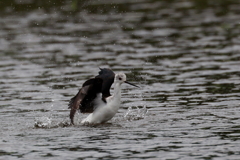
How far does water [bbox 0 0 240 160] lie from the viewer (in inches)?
476

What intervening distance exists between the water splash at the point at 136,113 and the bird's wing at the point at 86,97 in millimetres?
923

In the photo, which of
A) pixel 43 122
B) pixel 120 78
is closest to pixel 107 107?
pixel 120 78

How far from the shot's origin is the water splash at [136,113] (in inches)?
589

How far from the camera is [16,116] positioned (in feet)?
49.9

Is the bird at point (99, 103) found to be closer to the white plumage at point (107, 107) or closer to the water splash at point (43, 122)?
the white plumage at point (107, 107)

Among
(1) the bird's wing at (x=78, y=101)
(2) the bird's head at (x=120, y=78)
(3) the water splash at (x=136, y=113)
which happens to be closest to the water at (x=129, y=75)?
(3) the water splash at (x=136, y=113)

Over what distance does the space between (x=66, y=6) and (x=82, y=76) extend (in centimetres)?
1871

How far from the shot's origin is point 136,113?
1540 centimetres

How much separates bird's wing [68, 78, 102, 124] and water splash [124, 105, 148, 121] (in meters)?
0.92

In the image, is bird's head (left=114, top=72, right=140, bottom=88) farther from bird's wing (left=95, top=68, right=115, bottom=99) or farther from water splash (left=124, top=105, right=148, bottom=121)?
water splash (left=124, top=105, right=148, bottom=121)

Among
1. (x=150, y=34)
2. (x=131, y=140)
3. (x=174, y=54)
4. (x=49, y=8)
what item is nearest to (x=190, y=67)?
(x=174, y=54)

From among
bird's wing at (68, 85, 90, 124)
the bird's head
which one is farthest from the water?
the bird's head

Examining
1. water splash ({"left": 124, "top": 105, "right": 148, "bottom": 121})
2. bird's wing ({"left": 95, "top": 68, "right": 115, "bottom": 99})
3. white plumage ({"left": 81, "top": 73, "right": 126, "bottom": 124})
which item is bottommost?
water splash ({"left": 124, "top": 105, "right": 148, "bottom": 121})

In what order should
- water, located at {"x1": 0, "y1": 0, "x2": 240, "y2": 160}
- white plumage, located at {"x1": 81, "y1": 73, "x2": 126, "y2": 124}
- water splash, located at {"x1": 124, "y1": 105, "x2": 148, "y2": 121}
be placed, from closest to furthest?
water, located at {"x1": 0, "y1": 0, "x2": 240, "y2": 160} < white plumage, located at {"x1": 81, "y1": 73, "x2": 126, "y2": 124} < water splash, located at {"x1": 124, "y1": 105, "x2": 148, "y2": 121}
